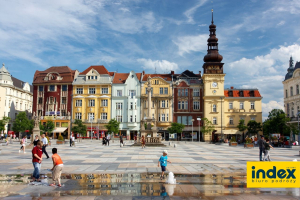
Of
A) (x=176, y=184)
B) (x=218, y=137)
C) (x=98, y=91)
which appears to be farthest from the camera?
(x=98, y=91)

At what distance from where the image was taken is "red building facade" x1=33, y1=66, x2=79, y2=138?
65.5m

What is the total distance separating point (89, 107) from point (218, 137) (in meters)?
31.1

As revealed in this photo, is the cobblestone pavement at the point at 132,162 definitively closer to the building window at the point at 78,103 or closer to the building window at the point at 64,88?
the building window at the point at 78,103

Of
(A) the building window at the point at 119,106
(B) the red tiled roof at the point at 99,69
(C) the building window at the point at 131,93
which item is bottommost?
(A) the building window at the point at 119,106

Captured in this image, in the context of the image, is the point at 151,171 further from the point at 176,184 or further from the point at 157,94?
the point at 157,94

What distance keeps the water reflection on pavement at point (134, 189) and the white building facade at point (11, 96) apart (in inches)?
2472

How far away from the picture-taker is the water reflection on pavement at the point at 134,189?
8.69m

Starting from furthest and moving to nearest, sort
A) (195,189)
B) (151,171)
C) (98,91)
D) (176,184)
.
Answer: (98,91)
(151,171)
(176,184)
(195,189)

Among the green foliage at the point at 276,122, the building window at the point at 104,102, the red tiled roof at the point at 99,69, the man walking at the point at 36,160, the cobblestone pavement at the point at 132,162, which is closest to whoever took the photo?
the man walking at the point at 36,160

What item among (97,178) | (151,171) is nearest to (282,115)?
(151,171)

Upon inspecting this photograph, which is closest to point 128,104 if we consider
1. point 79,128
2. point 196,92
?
point 79,128

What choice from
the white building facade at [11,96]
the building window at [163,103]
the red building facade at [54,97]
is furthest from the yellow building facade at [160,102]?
the white building facade at [11,96]

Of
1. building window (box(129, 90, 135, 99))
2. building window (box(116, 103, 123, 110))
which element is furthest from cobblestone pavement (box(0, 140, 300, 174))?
building window (box(129, 90, 135, 99))

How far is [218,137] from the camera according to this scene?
6250cm
